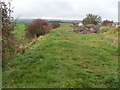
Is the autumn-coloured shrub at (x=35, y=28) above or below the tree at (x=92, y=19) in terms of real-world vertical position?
below

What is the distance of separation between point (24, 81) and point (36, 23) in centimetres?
2091

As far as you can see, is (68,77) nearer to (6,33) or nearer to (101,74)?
(101,74)

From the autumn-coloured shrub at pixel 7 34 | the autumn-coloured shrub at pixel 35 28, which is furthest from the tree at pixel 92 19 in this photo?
the autumn-coloured shrub at pixel 7 34

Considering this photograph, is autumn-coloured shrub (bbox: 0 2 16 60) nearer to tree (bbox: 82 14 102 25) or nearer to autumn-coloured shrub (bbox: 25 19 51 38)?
autumn-coloured shrub (bbox: 25 19 51 38)

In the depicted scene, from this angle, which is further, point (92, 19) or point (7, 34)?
point (92, 19)

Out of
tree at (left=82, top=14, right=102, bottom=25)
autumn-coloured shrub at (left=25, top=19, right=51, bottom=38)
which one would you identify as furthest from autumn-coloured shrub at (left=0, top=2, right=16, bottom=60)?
tree at (left=82, top=14, right=102, bottom=25)

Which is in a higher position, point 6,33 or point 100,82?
point 6,33

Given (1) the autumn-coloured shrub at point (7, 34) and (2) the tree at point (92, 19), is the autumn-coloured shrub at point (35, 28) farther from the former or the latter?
(2) the tree at point (92, 19)

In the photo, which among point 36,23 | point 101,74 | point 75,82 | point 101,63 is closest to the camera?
point 75,82

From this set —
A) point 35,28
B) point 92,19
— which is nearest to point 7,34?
point 35,28

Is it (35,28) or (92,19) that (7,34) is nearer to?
(35,28)

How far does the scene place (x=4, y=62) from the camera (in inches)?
351

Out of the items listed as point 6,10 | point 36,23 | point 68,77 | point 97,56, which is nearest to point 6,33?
point 6,10

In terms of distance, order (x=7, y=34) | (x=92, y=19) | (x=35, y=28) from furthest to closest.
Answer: (x=92, y=19) → (x=35, y=28) → (x=7, y=34)
